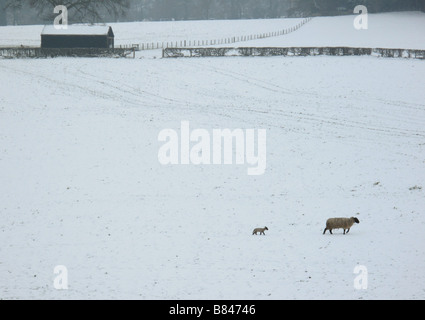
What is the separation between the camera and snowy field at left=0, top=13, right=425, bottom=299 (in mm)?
18281

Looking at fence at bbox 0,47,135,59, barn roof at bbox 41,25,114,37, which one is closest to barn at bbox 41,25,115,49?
barn roof at bbox 41,25,114,37

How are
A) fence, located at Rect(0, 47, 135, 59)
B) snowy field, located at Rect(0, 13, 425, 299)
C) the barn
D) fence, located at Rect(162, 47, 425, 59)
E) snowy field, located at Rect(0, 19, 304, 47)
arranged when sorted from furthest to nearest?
snowy field, located at Rect(0, 19, 304, 47) → the barn → fence, located at Rect(162, 47, 425, 59) → fence, located at Rect(0, 47, 135, 59) → snowy field, located at Rect(0, 13, 425, 299)

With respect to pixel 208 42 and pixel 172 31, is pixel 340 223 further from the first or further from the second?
pixel 172 31

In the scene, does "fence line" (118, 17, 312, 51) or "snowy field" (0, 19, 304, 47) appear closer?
"fence line" (118, 17, 312, 51)

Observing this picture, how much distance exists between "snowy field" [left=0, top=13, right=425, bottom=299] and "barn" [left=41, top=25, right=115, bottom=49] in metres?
9.01

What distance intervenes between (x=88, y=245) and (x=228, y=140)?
53.0 ft

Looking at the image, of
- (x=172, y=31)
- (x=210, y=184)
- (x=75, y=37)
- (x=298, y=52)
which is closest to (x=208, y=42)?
(x=172, y=31)

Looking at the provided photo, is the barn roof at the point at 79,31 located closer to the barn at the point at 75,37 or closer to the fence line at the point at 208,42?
the barn at the point at 75,37

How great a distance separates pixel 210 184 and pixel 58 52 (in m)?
36.4

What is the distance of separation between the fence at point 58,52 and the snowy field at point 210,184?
3.53m

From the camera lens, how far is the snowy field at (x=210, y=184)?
1828 cm

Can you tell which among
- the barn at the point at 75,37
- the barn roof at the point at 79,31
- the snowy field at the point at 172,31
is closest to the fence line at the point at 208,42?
the snowy field at the point at 172,31

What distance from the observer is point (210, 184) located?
2911cm

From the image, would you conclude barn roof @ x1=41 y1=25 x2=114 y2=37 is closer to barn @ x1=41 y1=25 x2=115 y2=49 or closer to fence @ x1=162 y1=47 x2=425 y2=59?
barn @ x1=41 y1=25 x2=115 y2=49
